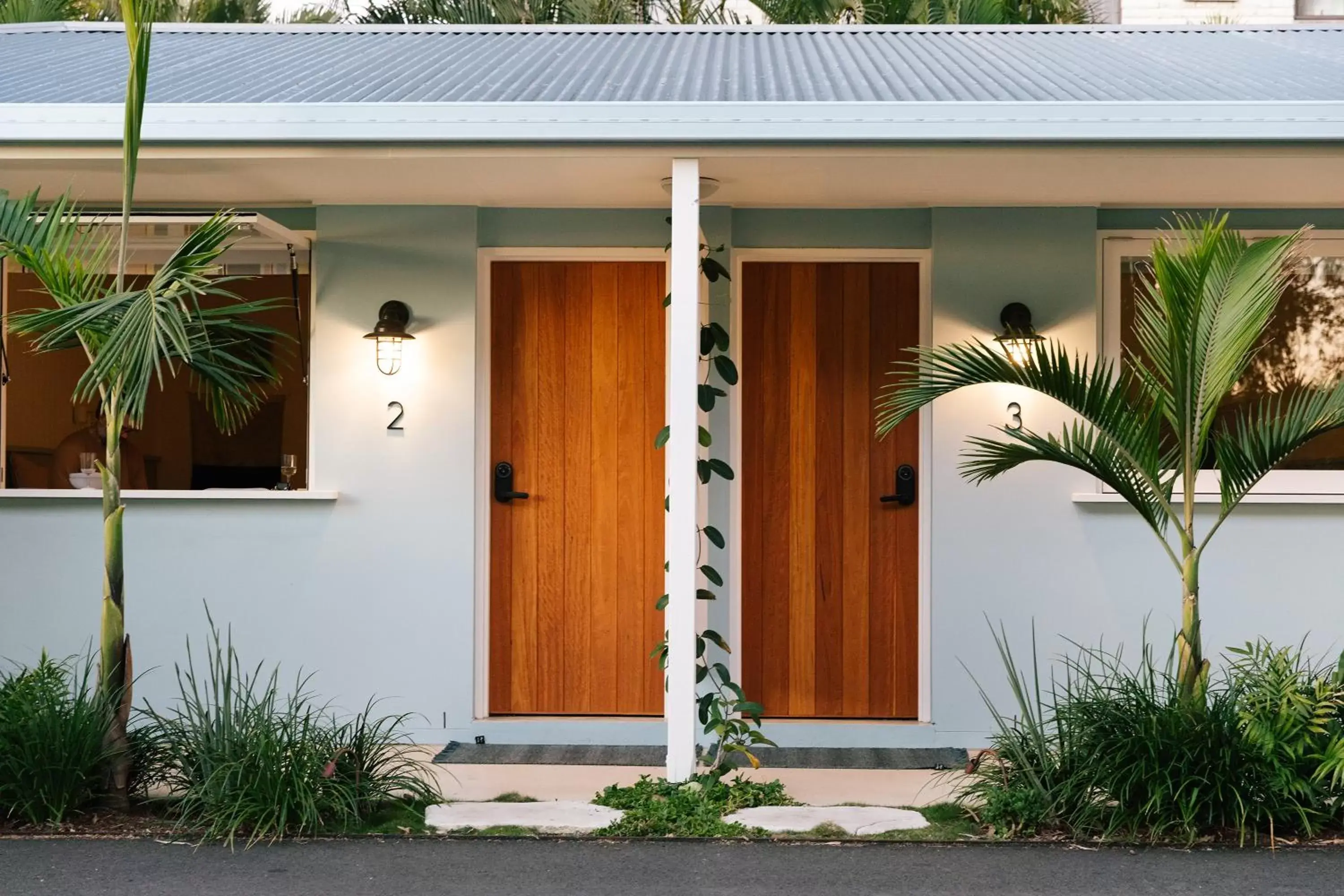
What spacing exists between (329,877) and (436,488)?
205 centimetres

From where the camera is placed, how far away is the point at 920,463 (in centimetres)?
545

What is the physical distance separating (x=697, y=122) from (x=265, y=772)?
8.47ft

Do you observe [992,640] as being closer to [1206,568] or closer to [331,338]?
[1206,568]

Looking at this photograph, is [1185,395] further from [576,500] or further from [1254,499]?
[576,500]

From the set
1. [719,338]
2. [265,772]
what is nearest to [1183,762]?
[719,338]

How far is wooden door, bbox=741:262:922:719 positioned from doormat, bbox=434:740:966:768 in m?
0.32

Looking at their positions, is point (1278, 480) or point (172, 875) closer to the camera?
point (172, 875)

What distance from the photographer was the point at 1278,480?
17.5ft

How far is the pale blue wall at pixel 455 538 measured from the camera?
527cm

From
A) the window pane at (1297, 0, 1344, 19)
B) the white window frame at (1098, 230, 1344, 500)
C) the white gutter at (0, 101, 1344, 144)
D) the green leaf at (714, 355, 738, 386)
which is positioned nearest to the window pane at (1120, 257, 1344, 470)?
the white window frame at (1098, 230, 1344, 500)

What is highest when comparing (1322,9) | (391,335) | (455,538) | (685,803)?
(1322,9)

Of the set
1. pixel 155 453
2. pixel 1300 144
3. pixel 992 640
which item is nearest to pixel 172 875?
pixel 155 453

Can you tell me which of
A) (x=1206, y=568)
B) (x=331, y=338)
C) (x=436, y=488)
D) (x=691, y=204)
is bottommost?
(x=1206, y=568)

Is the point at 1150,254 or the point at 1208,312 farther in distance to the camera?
the point at 1150,254
